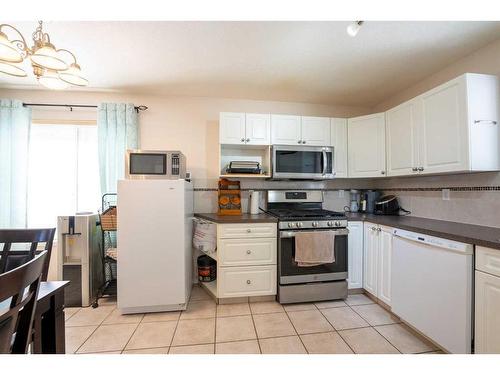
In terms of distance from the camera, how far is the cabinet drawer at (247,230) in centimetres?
220

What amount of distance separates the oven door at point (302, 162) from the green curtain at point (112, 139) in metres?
1.81

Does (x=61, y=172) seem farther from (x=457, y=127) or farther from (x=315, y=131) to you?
(x=457, y=127)

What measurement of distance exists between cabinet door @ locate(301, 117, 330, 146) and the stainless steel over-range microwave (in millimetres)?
1570

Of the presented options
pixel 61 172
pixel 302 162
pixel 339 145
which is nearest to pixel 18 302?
pixel 302 162

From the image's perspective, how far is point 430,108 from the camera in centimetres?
192

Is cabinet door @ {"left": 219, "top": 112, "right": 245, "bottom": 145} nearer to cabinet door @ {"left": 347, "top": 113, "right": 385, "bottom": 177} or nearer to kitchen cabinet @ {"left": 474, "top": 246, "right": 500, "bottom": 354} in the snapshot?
cabinet door @ {"left": 347, "top": 113, "right": 385, "bottom": 177}

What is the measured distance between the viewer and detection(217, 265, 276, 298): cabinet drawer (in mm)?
2195

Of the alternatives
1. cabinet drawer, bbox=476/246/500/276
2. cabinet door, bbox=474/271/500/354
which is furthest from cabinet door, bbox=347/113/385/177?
cabinet door, bbox=474/271/500/354

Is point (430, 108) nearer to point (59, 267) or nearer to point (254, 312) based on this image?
point (254, 312)

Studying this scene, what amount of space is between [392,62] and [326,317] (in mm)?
2516

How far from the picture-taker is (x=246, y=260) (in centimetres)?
222

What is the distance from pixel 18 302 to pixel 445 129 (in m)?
2.75

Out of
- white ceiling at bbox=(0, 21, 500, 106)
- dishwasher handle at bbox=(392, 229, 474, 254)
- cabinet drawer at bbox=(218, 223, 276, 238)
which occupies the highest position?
white ceiling at bbox=(0, 21, 500, 106)

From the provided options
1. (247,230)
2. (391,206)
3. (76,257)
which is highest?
(391,206)
